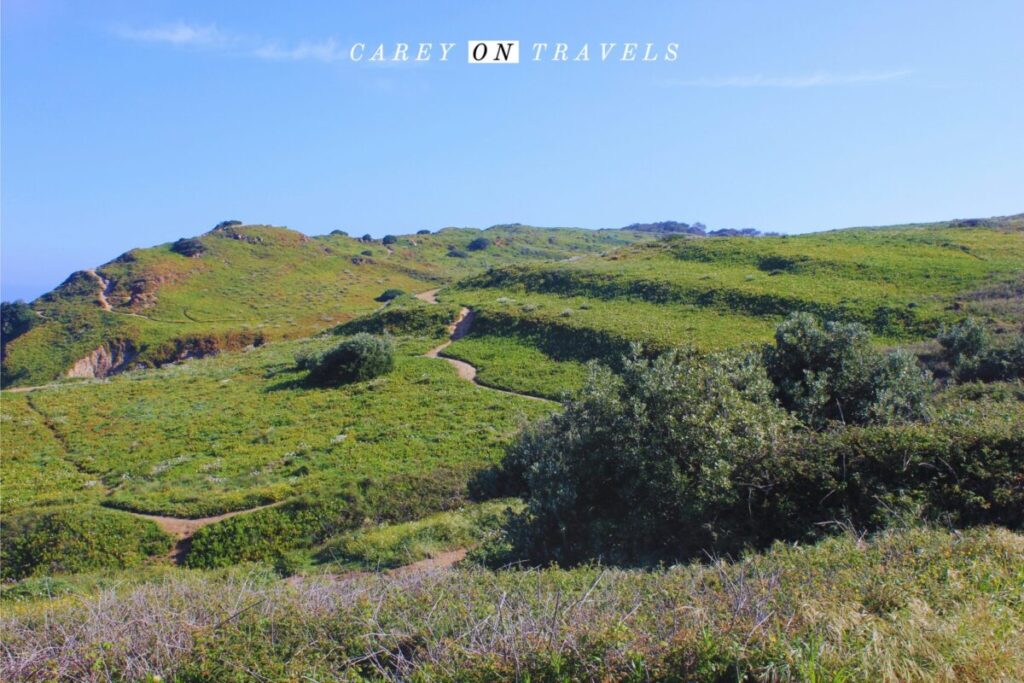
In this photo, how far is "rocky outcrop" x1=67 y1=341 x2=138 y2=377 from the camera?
61.7 metres

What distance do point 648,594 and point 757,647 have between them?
1768 millimetres

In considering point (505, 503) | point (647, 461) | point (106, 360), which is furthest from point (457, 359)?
point (106, 360)

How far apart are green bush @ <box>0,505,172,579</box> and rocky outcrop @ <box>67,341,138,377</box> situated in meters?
53.2

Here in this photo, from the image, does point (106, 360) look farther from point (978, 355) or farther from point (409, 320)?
point (978, 355)

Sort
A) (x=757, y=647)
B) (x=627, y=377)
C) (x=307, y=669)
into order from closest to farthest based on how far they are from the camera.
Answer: (x=757, y=647) → (x=307, y=669) → (x=627, y=377)

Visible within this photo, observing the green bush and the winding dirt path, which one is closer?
the green bush

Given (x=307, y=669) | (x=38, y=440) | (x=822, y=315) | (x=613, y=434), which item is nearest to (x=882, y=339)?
(x=822, y=315)

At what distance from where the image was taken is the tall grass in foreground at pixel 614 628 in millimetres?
3584

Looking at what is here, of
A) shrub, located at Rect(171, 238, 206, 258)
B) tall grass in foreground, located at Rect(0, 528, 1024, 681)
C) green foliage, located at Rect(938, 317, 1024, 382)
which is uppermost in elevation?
shrub, located at Rect(171, 238, 206, 258)

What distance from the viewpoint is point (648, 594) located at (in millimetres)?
5336

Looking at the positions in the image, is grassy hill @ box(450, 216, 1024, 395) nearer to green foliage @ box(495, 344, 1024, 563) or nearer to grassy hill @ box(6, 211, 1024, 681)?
grassy hill @ box(6, 211, 1024, 681)

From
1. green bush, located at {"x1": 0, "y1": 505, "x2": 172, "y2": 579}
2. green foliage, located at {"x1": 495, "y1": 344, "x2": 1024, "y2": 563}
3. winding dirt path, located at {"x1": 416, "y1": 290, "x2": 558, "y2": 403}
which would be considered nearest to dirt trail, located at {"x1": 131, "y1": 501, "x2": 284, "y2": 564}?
green bush, located at {"x1": 0, "y1": 505, "x2": 172, "y2": 579}

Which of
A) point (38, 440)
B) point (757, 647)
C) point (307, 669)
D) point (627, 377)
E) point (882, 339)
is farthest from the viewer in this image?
point (882, 339)

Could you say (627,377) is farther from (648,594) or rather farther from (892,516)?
(648,594)
